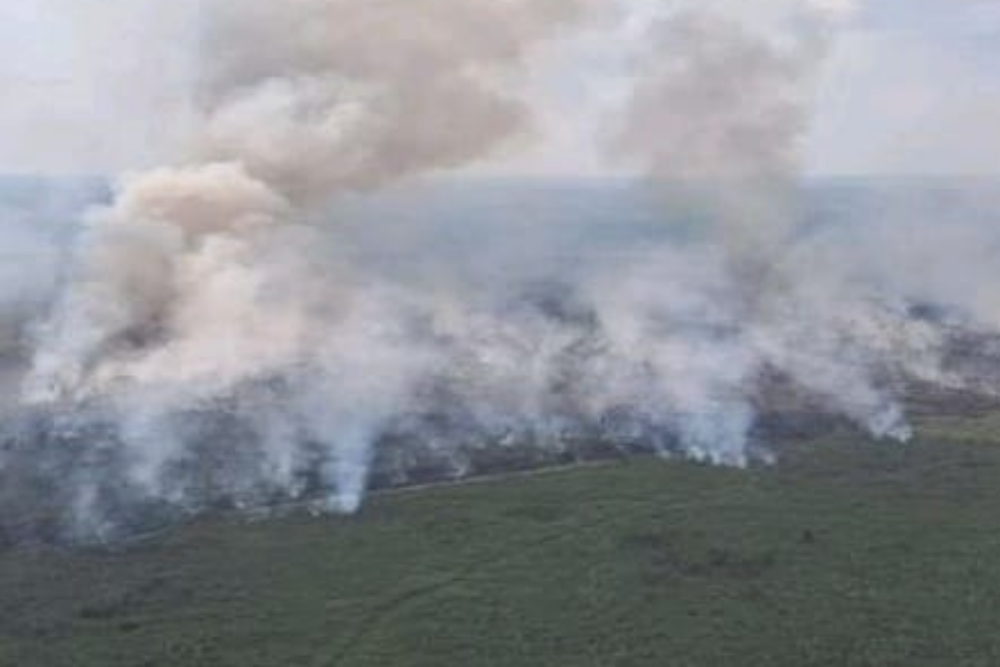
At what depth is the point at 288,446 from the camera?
243 ft

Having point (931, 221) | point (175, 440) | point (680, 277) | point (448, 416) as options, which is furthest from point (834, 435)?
point (931, 221)

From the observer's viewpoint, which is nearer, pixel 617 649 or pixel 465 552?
pixel 617 649

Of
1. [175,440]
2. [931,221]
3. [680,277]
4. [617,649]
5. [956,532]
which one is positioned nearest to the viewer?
[617,649]

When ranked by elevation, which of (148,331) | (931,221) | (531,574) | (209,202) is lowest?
(531,574)

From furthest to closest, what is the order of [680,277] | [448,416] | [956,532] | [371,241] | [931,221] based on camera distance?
[931,221] < [371,241] < [680,277] < [448,416] < [956,532]

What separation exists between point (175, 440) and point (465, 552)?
65.3 feet

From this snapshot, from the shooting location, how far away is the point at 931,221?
185875mm

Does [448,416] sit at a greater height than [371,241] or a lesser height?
lesser

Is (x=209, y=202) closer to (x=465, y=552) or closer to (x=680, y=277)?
(x=465, y=552)

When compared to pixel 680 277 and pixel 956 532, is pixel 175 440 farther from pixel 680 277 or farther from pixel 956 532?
pixel 680 277

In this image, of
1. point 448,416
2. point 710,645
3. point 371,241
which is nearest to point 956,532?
point 710,645

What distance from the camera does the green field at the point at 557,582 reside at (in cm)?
4922

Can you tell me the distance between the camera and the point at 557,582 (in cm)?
5572

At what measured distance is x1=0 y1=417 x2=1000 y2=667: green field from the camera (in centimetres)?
4922
